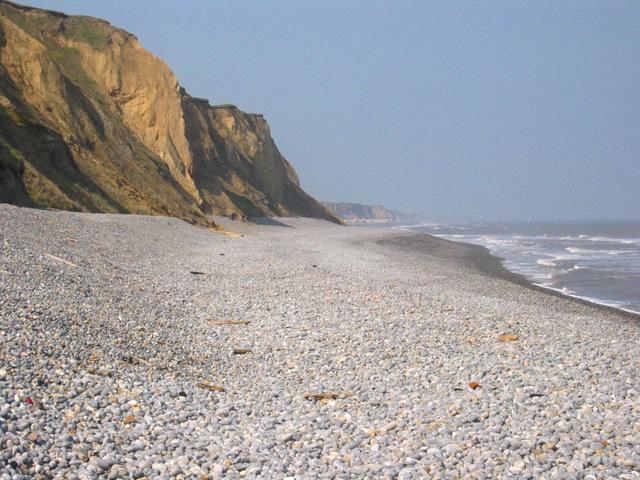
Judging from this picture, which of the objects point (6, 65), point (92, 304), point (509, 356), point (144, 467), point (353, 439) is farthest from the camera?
point (6, 65)

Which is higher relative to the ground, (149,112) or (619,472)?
(149,112)

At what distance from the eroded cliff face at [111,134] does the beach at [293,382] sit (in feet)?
44.2

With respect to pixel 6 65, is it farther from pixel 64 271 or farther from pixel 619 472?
pixel 619 472

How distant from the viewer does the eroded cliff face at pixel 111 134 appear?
2500cm

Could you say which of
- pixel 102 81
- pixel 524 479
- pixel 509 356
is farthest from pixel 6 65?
pixel 524 479

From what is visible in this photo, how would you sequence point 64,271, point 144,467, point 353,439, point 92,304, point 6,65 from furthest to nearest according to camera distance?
1. point 6,65
2. point 64,271
3. point 92,304
4. point 353,439
5. point 144,467

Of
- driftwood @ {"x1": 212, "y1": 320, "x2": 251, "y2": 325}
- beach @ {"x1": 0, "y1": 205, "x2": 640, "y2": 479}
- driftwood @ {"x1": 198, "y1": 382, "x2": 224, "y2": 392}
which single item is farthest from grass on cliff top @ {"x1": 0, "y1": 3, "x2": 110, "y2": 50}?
driftwood @ {"x1": 198, "y1": 382, "x2": 224, "y2": 392}

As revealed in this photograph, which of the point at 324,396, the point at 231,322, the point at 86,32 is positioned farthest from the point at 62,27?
Result: the point at 324,396

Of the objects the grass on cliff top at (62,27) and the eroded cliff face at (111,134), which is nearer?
the eroded cliff face at (111,134)

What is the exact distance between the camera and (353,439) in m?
5.09

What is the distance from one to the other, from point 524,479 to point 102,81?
40.2m

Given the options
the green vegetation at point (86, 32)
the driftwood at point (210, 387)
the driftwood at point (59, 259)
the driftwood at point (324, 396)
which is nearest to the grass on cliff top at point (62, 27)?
the green vegetation at point (86, 32)

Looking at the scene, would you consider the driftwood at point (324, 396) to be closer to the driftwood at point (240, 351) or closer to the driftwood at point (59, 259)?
the driftwood at point (240, 351)

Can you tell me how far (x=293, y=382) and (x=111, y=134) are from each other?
29654mm
